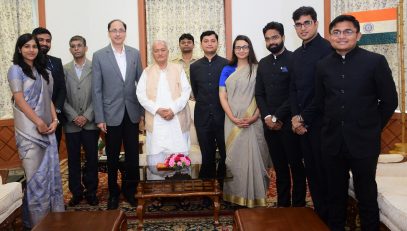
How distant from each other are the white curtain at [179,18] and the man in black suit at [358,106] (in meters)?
3.52

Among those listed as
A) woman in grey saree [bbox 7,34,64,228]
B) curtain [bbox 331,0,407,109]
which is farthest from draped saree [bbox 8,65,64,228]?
curtain [bbox 331,0,407,109]

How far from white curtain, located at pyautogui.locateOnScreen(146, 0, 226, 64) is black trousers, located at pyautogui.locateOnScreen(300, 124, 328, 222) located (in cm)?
324

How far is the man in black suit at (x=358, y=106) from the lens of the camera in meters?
2.43

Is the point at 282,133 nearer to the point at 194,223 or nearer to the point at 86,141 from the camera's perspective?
the point at 194,223

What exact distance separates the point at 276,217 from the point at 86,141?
2.19 m

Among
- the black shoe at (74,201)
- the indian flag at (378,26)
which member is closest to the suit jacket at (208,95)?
the black shoe at (74,201)

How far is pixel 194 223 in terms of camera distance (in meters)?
3.27

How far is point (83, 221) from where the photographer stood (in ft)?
7.28

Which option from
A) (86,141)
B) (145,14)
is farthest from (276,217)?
(145,14)

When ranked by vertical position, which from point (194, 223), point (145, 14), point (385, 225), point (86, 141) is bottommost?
point (194, 223)

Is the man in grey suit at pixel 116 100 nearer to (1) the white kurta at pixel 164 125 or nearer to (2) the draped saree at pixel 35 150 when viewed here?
(1) the white kurta at pixel 164 125

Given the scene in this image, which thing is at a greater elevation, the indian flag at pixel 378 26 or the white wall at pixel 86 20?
the white wall at pixel 86 20

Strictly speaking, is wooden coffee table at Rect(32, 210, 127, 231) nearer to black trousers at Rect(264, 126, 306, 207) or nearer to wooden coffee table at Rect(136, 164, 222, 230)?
wooden coffee table at Rect(136, 164, 222, 230)

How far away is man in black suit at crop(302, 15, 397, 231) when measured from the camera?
2.43 m
